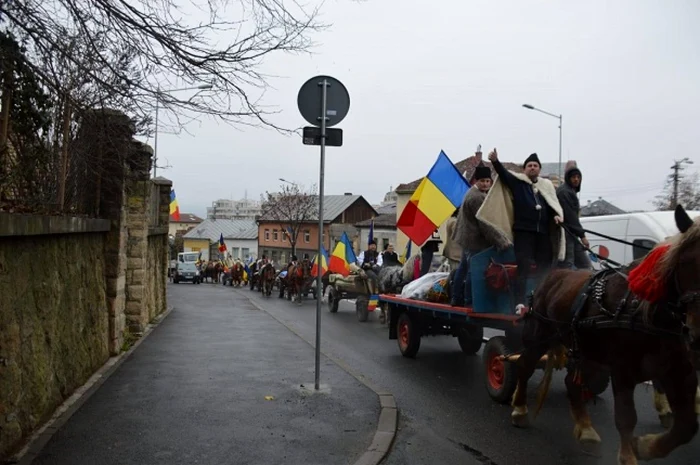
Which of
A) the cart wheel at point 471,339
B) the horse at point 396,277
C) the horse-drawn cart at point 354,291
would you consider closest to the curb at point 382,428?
the cart wheel at point 471,339

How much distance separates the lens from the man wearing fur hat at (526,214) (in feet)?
24.8

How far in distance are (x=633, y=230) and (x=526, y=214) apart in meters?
5.17

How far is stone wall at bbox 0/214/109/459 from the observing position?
512 centimetres

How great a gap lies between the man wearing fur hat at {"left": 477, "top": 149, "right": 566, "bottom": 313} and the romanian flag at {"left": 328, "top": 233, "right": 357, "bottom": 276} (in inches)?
556

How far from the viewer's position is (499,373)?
293 inches

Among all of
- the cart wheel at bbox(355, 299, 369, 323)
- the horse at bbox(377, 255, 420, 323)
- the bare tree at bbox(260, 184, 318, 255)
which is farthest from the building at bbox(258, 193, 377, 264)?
the horse at bbox(377, 255, 420, 323)

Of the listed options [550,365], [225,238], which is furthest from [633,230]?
[225,238]

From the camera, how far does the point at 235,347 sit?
1081 cm

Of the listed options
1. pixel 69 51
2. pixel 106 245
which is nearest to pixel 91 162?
pixel 106 245

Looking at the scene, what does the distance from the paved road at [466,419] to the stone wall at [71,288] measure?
10.4ft

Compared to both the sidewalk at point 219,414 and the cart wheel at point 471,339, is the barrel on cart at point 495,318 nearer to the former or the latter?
the sidewalk at point 219,414

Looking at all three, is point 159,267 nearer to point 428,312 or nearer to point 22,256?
point 428,312

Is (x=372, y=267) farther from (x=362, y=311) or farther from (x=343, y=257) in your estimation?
(x=343, y=257)

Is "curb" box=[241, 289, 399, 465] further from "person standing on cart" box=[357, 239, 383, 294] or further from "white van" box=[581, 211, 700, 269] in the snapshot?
"person standing on cart" box=[357, 239, 383, 294]
